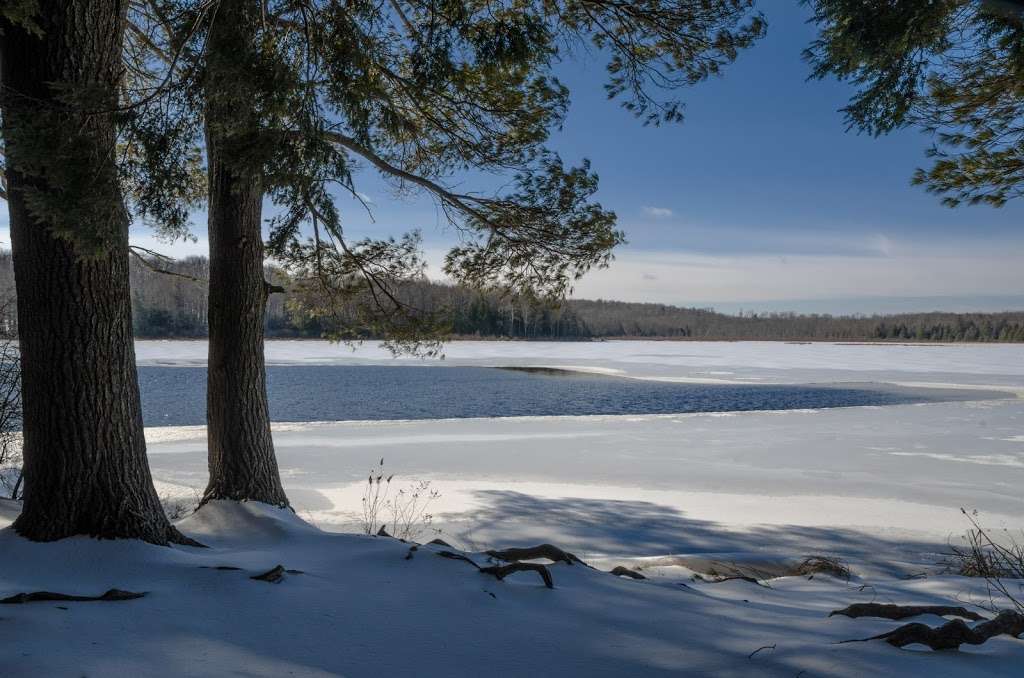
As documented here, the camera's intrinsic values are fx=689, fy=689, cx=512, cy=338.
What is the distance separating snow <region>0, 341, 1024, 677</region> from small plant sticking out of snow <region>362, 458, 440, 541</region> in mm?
187

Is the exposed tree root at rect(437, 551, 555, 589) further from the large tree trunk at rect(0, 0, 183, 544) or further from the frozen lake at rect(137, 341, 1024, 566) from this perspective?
the frozen lake at rect(137, 341, 1024, 566)

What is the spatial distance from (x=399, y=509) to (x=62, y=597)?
4.57 metres

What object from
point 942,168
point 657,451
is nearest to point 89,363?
point 942,168

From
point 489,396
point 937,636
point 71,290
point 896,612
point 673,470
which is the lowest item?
point 489,396

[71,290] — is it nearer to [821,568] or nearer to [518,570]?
[518,570]

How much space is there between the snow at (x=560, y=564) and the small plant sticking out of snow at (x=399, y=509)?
0.61ft

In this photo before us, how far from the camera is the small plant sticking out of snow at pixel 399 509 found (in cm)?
621

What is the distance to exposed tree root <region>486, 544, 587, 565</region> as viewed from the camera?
A: 11.6 feet

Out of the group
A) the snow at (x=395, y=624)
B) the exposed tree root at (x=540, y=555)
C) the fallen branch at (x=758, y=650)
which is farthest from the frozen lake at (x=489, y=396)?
the fallen branch at (x=758, y=650)

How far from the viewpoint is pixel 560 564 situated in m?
3.43

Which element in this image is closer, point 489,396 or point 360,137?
point 360,137

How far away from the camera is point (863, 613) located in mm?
2920

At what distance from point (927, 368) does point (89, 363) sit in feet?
115

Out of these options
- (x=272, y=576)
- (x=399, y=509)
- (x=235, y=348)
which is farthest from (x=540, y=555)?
(x=399, y=509)
